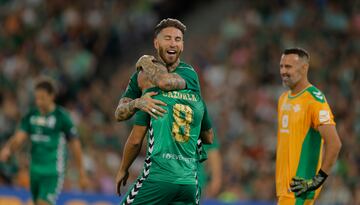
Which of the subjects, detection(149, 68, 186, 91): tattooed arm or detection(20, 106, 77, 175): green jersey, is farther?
detection(20, 106, 77, 175): green jersey

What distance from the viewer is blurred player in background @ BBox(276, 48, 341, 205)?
7996 mm

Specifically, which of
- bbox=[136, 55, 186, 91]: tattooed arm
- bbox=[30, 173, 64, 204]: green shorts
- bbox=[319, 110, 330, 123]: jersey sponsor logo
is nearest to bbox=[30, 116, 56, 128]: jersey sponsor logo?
bbox=[30, 173, 64, 204]: green shorts

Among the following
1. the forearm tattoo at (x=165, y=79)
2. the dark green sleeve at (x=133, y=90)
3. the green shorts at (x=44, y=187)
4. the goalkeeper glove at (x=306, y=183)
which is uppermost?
the forearm tattoo at (x=165, y=79)

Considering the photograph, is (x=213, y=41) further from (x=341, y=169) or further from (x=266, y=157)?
(x=341, y=169)

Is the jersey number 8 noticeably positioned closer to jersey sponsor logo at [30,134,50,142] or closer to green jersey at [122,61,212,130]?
green jersey at [122,61,212,130]

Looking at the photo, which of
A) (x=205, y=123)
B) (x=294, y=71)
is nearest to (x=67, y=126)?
(x=294, y=71)

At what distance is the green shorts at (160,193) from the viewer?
680cm

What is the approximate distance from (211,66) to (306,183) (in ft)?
34.7

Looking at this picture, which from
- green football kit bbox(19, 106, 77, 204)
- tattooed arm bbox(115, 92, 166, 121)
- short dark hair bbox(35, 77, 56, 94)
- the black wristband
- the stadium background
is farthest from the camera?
the stadium background

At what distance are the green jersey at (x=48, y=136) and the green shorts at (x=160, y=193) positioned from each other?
5316mm

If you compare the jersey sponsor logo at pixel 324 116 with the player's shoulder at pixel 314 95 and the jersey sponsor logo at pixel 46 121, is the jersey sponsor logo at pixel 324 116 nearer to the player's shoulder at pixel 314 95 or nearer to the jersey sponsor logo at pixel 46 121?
the player's shoulder at pixel 314 95

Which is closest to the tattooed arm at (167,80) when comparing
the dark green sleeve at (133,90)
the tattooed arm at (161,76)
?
the tattooed arm at (161,76)

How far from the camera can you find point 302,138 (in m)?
8.25

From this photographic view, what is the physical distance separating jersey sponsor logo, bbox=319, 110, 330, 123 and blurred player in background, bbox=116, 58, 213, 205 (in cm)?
160
